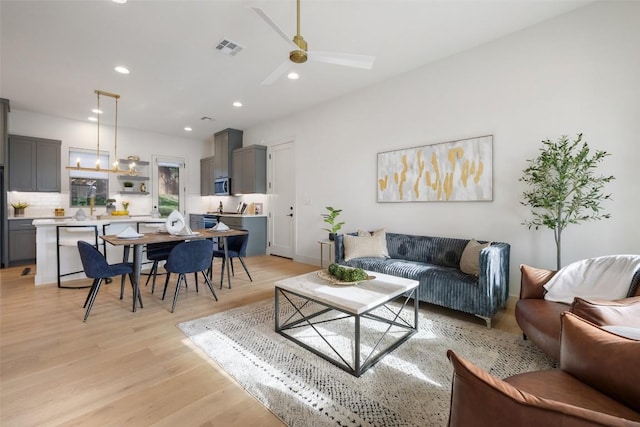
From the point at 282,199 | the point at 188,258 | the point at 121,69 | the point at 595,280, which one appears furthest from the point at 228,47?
the point at 595,280

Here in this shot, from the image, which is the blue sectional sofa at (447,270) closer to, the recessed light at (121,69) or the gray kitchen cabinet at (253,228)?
the gray kitchen cabinet at (253,228)

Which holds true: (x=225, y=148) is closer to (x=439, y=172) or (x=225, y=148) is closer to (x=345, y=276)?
(x=439, y=172)

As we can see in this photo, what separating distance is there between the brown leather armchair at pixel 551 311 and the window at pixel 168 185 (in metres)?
7.51

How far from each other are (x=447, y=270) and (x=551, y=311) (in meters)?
1.06

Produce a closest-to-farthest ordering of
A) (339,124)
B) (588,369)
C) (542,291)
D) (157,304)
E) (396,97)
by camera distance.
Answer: (588,369) < (542,291) < (157,304) < (396,97) < (339,124)

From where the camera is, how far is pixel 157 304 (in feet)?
10.2

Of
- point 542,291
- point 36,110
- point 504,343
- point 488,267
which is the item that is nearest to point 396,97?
point 488,267

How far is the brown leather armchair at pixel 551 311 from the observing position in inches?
50.9

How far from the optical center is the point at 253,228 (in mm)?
6035

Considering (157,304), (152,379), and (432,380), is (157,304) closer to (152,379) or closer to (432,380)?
(152,379)

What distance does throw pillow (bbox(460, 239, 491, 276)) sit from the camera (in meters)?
2.80

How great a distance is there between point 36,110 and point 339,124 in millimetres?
5846

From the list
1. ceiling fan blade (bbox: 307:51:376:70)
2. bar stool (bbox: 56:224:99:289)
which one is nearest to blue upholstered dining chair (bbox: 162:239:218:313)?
bar stool (bbox: 56:224:99:289)

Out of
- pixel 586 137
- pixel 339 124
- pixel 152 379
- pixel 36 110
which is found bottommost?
pixel 152 379
